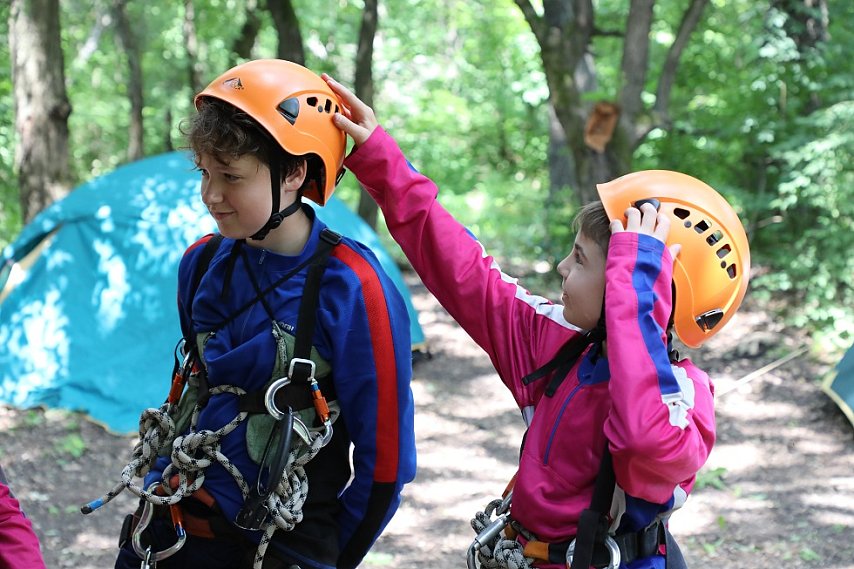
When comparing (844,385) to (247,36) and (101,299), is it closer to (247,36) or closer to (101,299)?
(101,299)

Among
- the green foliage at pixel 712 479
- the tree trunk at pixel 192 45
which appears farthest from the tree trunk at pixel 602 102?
the tree trunk at pixel 192 45

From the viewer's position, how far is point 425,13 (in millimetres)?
21828

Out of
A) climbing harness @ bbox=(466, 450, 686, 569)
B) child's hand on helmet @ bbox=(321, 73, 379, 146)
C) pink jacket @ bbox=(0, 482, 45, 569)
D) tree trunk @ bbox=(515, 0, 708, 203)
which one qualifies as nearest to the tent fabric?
tree trunk @ bbox=(515, 0, 708, 203)

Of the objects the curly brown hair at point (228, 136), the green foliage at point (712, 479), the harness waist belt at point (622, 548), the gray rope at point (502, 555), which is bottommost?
the green foliage at point (712, 479)

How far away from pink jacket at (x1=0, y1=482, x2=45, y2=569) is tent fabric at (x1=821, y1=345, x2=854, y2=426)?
5515mm

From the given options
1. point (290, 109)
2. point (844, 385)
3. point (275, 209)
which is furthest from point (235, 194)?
point (844, 385)

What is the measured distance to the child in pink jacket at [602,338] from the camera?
1848mm

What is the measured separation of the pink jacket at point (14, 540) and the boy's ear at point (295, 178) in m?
0.95

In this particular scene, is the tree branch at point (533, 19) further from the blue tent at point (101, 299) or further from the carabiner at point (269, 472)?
the carabiner at point (269, 472)

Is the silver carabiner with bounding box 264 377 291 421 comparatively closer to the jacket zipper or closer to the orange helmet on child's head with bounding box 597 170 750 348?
the jacket zipper

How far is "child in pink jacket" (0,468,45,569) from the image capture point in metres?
1.84

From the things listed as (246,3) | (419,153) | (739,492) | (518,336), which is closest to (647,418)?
(518,336)

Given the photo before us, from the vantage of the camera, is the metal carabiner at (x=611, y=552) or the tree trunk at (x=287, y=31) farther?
the tree trunk at (x=287, y=31)

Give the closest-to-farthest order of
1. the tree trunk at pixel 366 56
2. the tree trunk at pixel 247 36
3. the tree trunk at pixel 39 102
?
the tree trunk at pixel 39 102
the tree trunk at pixel 366 56
the tree trunk at pixel 247 36
